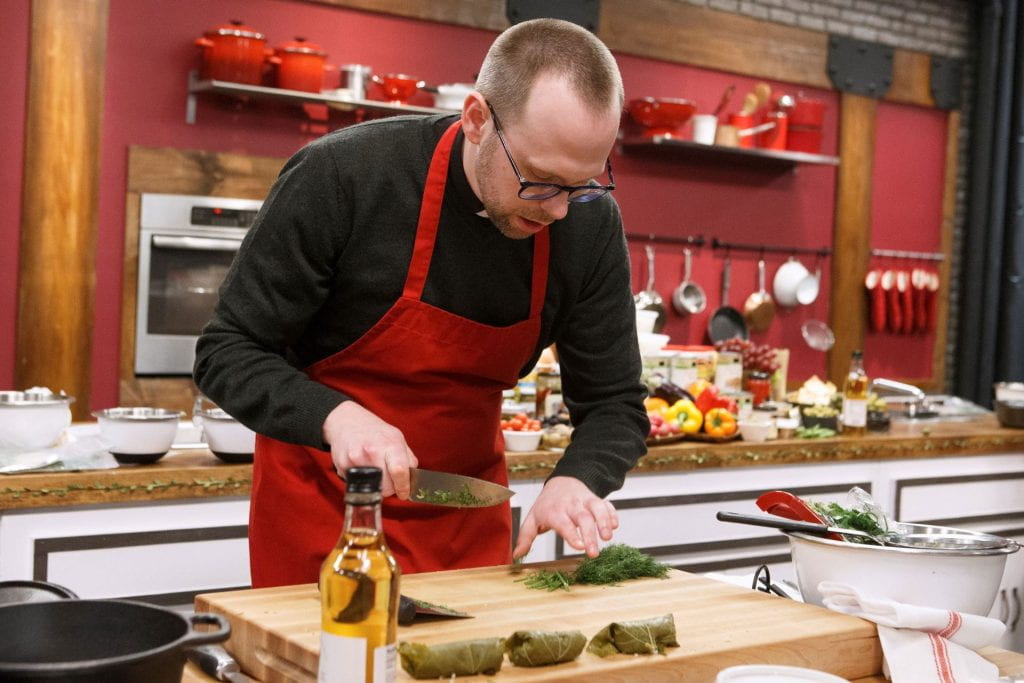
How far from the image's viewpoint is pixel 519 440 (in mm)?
3861

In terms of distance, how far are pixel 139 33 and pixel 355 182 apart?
11.7 ft

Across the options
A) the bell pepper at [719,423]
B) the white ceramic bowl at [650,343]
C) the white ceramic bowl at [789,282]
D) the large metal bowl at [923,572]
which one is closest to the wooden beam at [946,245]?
the white ceramic bowl at [789,282]

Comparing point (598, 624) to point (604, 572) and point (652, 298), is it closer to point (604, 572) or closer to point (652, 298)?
point (604, 572)

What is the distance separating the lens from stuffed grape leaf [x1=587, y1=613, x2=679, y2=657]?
1608 millimetres

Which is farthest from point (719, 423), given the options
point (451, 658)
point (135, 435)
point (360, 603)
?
point (360, 603)

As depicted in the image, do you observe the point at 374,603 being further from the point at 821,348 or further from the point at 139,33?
the point at 821,348

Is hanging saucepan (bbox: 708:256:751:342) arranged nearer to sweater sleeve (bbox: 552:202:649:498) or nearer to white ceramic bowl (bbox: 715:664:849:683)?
sweater sleeve (bbox: 552:202:649:498)

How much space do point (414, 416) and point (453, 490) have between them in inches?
8.9

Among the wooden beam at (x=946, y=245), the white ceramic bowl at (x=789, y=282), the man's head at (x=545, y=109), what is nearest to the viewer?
the man's head at (x=545, y=109)

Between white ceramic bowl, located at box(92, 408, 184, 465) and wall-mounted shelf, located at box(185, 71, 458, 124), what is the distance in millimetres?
2318

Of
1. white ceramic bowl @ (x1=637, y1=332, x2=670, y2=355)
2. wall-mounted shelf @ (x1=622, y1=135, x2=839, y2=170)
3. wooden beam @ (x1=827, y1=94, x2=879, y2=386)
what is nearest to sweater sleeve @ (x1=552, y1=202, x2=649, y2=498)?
white ceramic bowl @ (x1=637, y1=332, x2=670, y2=355)

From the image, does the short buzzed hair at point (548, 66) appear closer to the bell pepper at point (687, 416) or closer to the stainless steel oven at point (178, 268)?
the bell pepper at point (687, 416)

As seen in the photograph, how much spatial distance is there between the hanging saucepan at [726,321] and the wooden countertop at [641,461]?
175cm

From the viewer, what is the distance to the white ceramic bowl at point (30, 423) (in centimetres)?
306
